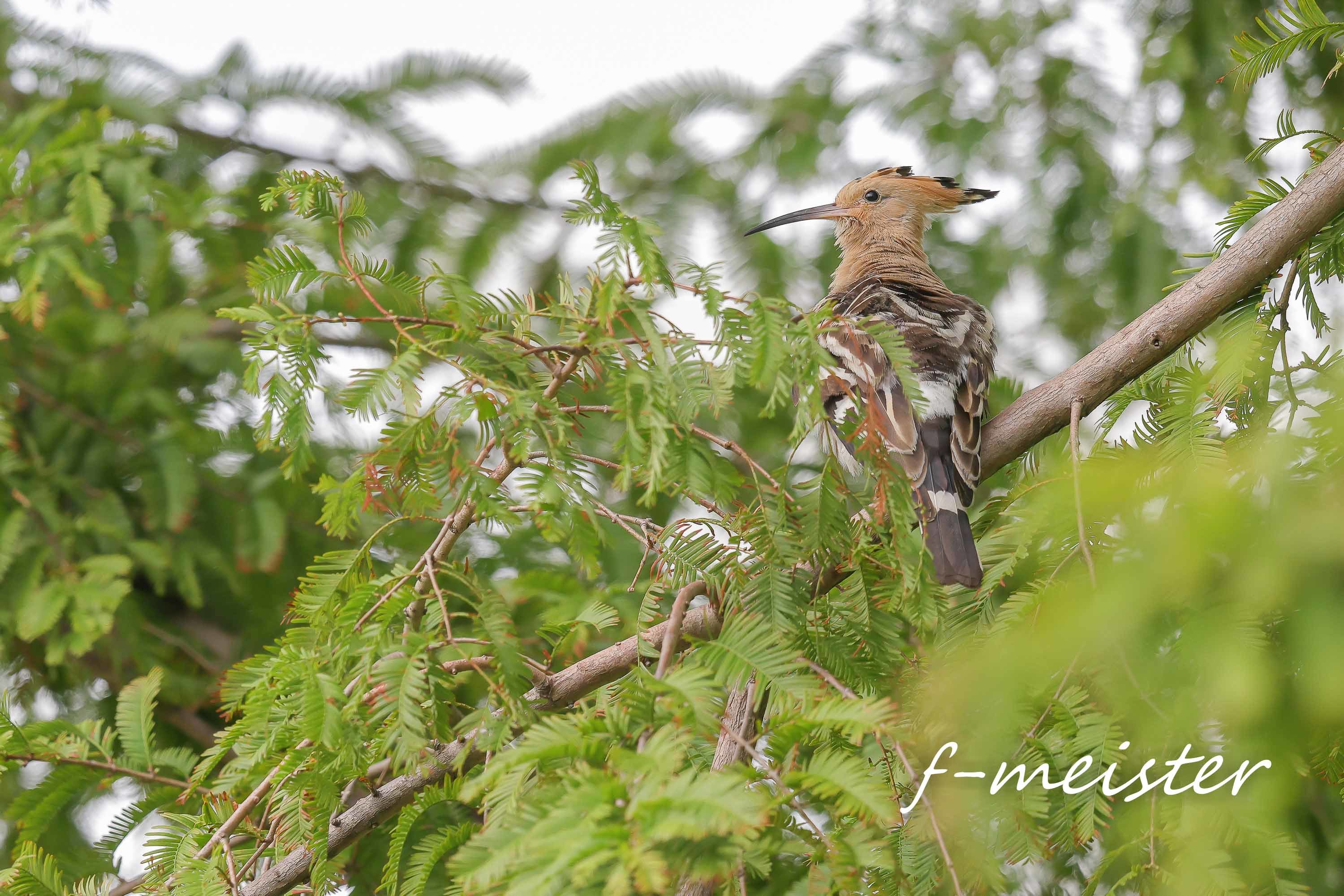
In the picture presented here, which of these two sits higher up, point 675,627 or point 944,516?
point 675,627

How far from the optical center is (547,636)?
299 cm

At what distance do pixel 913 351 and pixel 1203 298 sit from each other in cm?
122

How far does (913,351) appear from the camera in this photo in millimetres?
3811

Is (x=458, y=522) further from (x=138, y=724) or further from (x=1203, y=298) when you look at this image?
(x=1203, y=298)

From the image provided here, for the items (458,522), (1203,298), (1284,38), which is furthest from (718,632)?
(1284,38)

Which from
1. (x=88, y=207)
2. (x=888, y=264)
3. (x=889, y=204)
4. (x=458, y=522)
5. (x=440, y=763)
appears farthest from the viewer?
(x=889, y=204)

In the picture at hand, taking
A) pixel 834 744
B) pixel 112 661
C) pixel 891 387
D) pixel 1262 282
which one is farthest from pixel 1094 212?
pixel 112 661

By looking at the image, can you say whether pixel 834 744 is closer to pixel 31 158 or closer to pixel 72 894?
pixel 72 894

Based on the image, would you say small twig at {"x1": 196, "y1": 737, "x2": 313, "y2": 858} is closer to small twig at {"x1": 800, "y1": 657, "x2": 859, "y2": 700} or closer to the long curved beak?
small twig at {"x1": 800, "y1": 657, "x2": 859, "y2": 700}

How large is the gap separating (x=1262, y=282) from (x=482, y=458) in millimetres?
1885

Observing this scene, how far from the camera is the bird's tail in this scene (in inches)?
108

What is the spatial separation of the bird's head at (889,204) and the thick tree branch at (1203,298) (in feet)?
8.34

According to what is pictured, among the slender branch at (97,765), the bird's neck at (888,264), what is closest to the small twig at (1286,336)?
the bird's neck at (888,264)

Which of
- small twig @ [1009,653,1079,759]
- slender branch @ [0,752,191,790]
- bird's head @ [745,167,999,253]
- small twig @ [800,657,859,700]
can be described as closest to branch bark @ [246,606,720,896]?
small twig @ [800,657,859,700]
